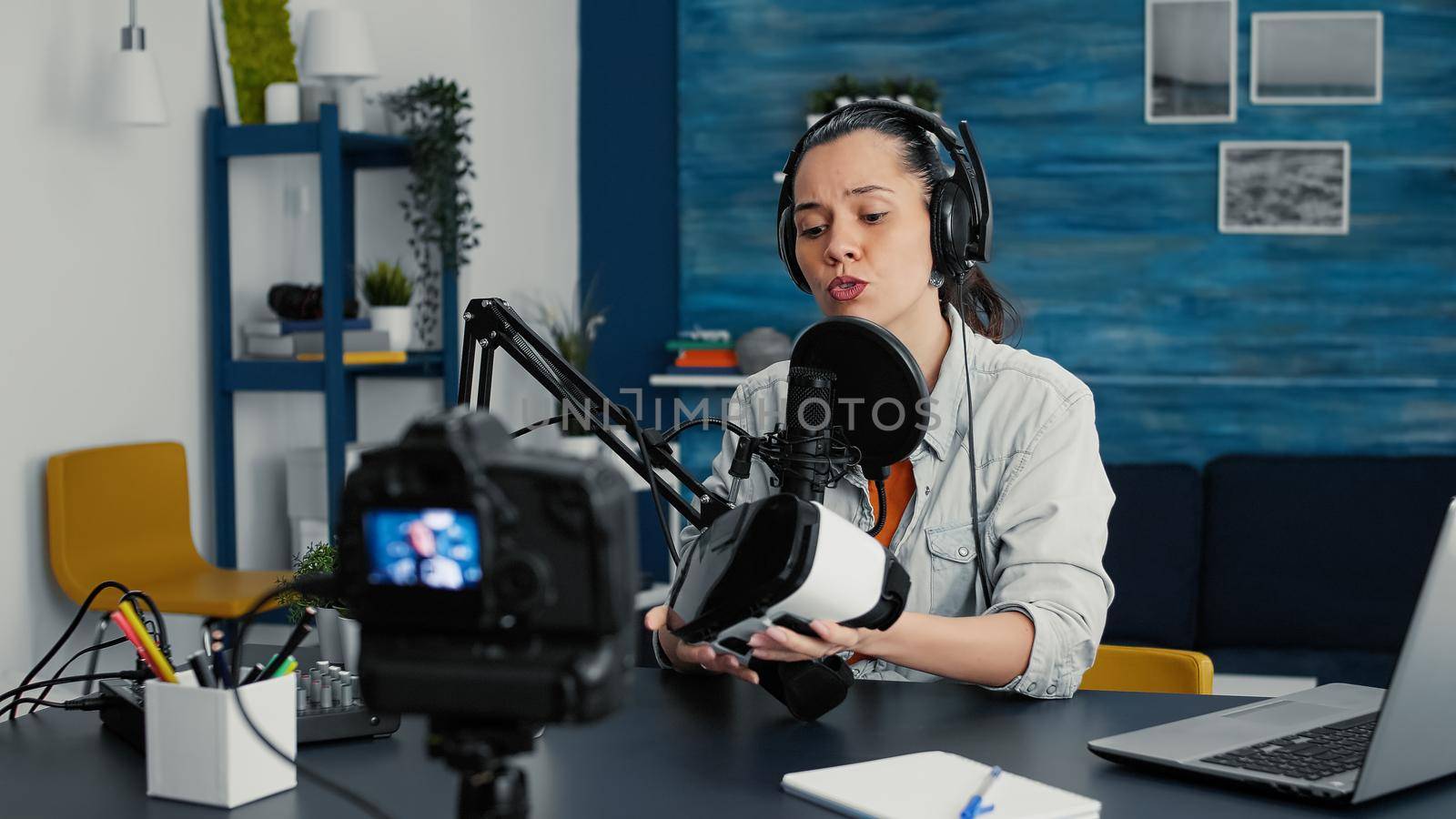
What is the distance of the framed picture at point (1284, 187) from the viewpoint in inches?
170

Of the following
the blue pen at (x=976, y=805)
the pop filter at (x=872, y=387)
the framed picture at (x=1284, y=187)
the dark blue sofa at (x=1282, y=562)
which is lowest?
the dark blue sofa at (x=1282, y=562)

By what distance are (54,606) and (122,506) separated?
26cm

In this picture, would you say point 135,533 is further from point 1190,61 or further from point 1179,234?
point 1190,61

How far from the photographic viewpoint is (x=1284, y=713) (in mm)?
1193

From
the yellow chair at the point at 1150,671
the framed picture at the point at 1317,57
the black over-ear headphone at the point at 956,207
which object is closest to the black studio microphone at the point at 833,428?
the black over-ear headphone at the point at 956,207

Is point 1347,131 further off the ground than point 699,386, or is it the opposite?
point 1347,131

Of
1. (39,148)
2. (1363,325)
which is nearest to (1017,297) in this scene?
(1363,325)

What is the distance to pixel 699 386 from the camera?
4.70m

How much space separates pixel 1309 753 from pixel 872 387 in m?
0.46

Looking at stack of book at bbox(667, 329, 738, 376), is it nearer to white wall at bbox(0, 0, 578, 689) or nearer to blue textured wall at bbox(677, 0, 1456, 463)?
blue textured wall at bbox(677, 0, 1456, 463)

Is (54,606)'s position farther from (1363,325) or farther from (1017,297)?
(1363,325)

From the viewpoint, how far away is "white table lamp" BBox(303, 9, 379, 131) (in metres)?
3.40

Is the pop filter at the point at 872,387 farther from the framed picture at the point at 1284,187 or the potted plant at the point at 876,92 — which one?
the framed picture at the point at 1284,187

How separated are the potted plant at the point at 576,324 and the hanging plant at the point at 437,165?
54 centimetres
